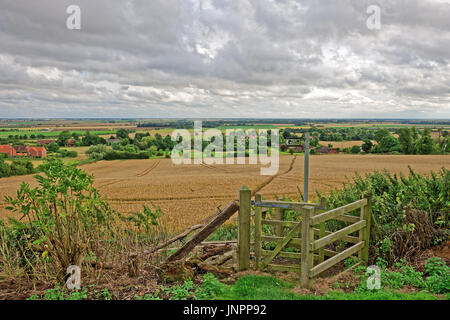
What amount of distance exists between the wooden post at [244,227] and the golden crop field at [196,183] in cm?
1240

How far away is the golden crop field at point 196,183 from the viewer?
25237 millimetres

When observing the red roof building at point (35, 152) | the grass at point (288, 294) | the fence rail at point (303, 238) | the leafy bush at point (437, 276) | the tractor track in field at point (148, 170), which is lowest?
the tractor track in field at point (148, 170)

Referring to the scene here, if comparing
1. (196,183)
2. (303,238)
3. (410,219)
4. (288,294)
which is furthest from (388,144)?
(288,294)

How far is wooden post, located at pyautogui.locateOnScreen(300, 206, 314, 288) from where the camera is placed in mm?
5441

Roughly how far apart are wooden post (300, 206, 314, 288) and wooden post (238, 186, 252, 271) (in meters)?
1.09

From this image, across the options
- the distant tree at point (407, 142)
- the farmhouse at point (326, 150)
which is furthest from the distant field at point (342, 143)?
the distant tree at point (407, 142)

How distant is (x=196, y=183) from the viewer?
35406 millimetres

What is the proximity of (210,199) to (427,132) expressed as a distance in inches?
2185

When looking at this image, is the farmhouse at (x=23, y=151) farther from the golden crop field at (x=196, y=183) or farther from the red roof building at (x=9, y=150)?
the golden crop field at (x=196, y=183)

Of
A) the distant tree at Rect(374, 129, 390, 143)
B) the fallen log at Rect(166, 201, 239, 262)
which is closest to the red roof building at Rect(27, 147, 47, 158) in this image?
the fallen log at Rect(166, 201, 239, 262)

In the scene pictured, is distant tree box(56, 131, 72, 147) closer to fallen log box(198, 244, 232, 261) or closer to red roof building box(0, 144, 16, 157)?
red roof building box(0, 144, 16, 157)

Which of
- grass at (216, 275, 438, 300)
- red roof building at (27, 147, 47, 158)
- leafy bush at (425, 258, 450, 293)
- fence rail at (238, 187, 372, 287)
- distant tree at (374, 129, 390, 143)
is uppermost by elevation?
distant tree at (374, 129, 390, 143)

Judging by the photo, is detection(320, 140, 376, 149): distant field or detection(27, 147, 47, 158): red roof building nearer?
detection(27, 147, 47, 158): red roof building

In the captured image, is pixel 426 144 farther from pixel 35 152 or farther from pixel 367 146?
pixel 35 152
